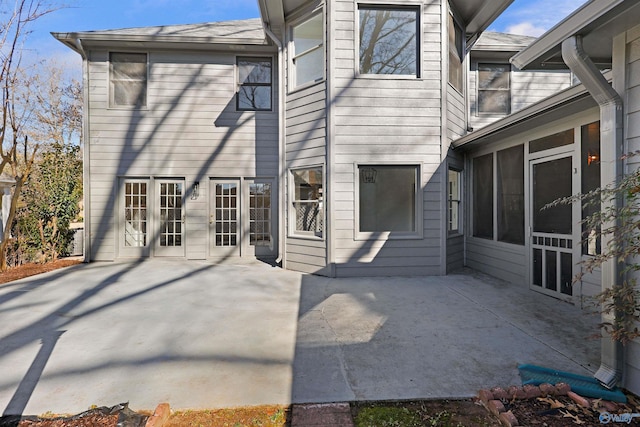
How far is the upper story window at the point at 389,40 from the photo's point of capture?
566 centimetres

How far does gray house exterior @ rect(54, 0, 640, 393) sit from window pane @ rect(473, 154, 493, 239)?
1.3 inches

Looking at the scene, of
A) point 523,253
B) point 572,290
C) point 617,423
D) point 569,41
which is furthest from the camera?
point 523,253

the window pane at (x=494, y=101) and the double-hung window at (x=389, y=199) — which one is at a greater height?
the window pane at (x=494, y=101)

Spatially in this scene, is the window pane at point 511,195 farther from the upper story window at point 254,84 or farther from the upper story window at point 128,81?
the upper story window at point 128,81

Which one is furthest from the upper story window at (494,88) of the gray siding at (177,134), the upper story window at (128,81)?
the upper story window at (128,81)

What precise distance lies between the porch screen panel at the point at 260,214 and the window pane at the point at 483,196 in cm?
442

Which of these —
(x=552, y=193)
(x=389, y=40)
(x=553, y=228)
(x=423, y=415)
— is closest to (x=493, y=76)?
(x=389, y=40)

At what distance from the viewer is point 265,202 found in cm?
750

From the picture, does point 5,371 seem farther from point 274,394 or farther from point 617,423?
point 617,423

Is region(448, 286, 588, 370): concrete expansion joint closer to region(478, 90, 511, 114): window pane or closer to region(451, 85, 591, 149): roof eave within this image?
region(451, 85, 591, 149): roof eave

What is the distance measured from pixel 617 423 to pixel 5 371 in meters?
4.19

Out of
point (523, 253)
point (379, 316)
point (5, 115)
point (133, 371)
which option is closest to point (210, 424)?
point (133, 371)

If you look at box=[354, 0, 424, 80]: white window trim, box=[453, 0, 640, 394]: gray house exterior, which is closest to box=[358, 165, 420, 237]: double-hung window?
box=[453, 0, 640, 394]: gray house exterior

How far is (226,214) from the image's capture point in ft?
24.3
